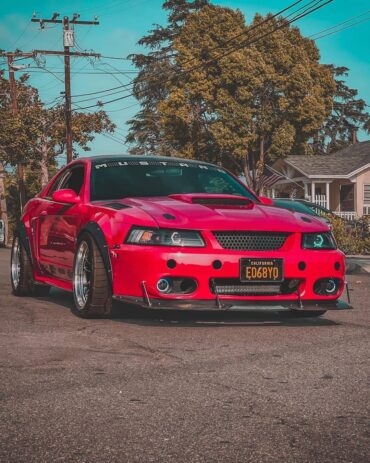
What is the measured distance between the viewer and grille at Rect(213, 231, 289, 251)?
21.8ft

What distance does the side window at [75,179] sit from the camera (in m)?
8.41

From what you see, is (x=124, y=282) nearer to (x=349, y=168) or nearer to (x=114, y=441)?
(x=114, y=441)

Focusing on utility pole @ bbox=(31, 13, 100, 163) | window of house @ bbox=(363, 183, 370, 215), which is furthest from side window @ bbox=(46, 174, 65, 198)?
window of house @ bbox=(363, 183, 370, 215)

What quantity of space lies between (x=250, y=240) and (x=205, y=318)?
3.38ft

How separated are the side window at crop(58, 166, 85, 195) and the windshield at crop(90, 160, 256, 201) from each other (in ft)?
1.09

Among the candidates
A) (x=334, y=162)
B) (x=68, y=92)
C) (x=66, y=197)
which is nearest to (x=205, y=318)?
(x=66, y=197)

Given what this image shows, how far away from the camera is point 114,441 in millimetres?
3375

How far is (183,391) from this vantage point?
432cm

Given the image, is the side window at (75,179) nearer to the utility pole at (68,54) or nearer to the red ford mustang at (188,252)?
the red ford mustang at (188,252)

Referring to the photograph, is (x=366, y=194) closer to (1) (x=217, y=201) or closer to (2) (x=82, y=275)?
(1) (x=217, y=201)

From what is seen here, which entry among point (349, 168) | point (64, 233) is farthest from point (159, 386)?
point (349, 168)

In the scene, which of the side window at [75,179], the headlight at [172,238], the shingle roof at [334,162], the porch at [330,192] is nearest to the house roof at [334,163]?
the shingle roof at [334,162]

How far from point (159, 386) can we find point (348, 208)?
139ft

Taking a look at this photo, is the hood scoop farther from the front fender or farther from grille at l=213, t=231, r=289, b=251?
the front fender
